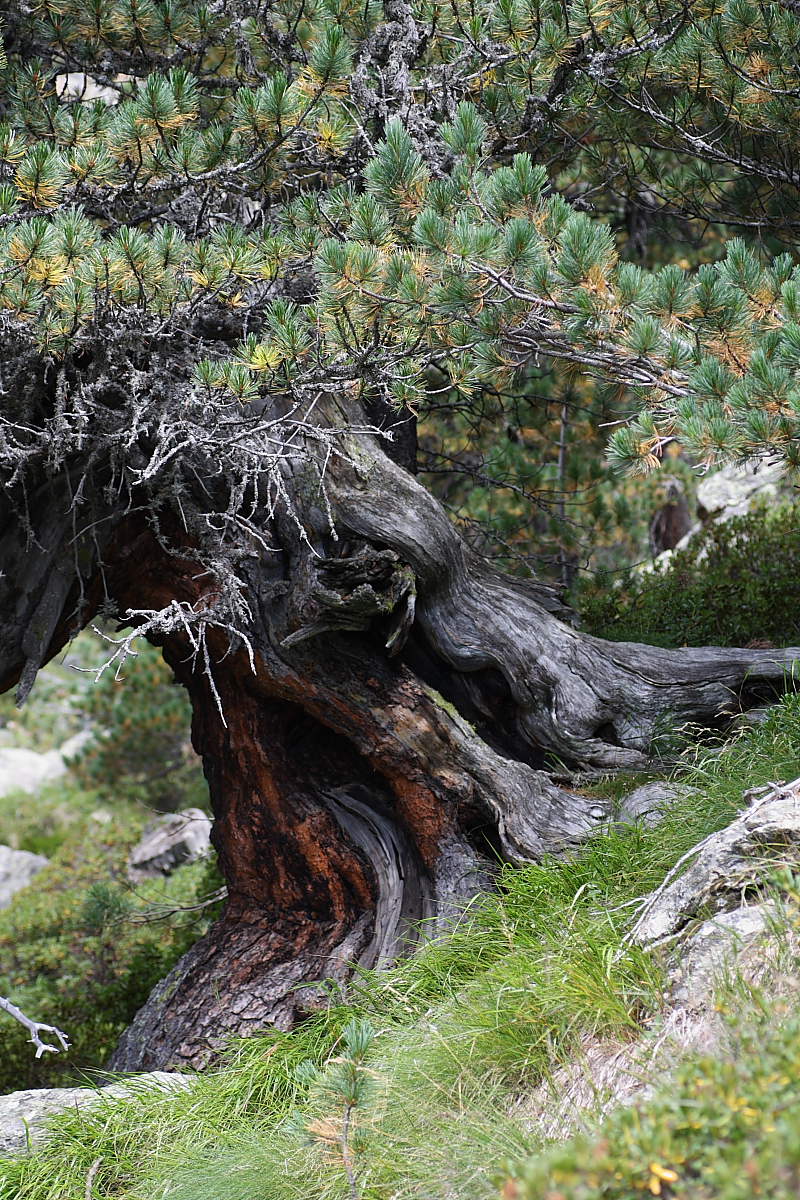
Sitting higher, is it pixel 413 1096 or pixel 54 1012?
pixel 413 1096

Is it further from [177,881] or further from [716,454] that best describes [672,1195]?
[177,881]

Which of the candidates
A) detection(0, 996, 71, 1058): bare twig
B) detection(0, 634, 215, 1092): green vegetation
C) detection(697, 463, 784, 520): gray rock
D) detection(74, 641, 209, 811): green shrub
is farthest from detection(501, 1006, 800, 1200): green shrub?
detection(74, 641, 209, 811): green shrub

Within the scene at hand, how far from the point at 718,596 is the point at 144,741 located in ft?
27.3

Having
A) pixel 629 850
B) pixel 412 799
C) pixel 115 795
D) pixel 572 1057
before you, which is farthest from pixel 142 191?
pixel 115 795

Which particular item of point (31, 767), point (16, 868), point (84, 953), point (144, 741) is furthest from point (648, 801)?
point (31, 767)

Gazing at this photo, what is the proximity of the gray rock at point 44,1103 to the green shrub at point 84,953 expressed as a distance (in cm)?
112

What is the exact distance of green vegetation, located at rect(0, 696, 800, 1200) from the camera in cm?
242

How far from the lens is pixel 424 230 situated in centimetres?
361

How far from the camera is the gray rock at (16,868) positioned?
12.6 m

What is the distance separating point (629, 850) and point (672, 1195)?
2105mm

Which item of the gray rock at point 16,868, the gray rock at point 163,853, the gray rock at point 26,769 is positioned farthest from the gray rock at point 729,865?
the gray rock at point 26,769

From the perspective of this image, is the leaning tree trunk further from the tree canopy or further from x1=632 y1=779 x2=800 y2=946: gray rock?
x1=632 y1=779 x2=800 y2=946: gray rock

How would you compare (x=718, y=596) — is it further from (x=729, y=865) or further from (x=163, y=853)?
(x=163, y=853)

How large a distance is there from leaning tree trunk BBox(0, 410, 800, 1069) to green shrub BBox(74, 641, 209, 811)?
7.29 m
